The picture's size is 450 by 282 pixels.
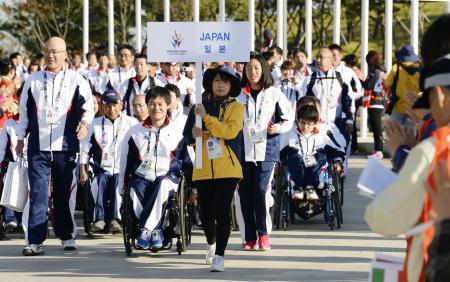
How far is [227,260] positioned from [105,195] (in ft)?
9.24

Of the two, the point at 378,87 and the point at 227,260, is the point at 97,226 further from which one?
the point at 378,87

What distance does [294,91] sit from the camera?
62.2 ft

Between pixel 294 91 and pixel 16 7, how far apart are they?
33.5 metres

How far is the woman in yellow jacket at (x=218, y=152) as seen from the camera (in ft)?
38.8

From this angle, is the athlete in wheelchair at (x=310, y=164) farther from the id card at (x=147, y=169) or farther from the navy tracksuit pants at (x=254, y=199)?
the id card at (x=147, y=169)

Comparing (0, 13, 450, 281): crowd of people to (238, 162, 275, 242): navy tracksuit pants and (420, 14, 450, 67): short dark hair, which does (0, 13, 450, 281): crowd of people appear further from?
(420, 14, 450, 67): short dark hair

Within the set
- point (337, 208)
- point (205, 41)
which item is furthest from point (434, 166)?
point (337, 208)

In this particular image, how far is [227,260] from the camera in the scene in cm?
1270

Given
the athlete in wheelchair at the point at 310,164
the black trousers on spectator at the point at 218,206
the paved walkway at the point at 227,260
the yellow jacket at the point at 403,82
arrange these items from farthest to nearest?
1. the athlete in wheelchair at the point at 310,164
2. the yellow jacket at the point at 403,82
3. the black trousers on spectator at the point at 218,206
4. the paved walkway at the point at 227,260

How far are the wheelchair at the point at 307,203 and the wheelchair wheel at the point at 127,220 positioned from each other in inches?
105

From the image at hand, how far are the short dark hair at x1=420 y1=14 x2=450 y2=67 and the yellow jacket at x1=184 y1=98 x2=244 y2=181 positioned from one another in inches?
222

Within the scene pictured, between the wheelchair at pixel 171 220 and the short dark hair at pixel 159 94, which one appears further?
the short dark hair at pixel 159 94

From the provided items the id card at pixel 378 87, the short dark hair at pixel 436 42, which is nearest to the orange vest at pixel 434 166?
the short dark hair at pixel 436 42

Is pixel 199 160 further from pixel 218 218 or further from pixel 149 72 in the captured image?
pixel 149 72
